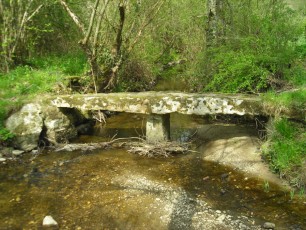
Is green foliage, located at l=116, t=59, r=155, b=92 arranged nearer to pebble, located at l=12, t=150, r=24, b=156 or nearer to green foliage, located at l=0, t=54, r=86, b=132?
green foliage, located at l=0, t=54, r=86, b=132

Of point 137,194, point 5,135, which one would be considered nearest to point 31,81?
point 5,135

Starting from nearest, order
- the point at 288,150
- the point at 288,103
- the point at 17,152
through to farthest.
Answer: the point at 288,150 < the point at 288,103 < the point at 17,152

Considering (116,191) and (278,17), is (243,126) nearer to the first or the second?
(278,17)

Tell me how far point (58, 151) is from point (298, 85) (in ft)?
21.1

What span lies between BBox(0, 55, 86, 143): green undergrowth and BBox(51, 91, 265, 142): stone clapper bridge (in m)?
1.18

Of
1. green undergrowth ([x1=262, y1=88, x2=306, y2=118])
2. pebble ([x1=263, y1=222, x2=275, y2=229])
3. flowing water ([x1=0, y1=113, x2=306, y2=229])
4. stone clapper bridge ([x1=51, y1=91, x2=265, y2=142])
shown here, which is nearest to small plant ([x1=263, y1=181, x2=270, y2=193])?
flowing water ([x1=0, y1=113, x2=306, y2=229])

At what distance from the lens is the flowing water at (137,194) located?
5.09 metres

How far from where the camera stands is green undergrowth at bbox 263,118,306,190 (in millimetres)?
5832

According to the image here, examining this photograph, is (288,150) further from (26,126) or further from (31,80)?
(31,80)

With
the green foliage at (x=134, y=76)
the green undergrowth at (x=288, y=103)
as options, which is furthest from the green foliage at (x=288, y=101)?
the green foliage at (x=134, y=76)

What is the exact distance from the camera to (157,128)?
8.27 meters

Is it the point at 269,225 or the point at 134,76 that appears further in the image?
the point at 134,76

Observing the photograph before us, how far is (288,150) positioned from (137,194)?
305cm

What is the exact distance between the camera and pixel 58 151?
848 centimetres
